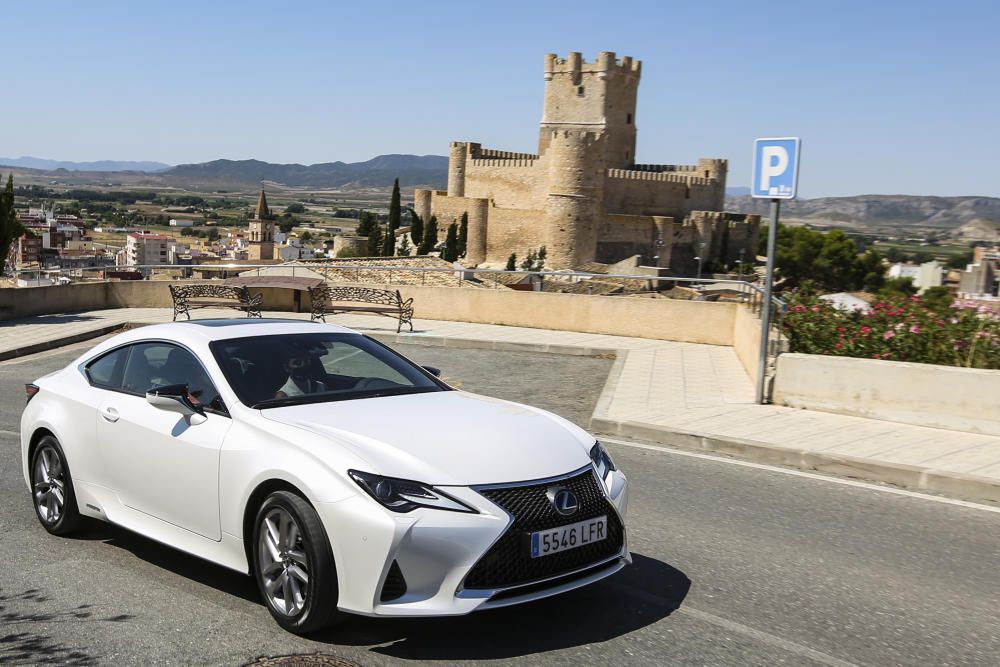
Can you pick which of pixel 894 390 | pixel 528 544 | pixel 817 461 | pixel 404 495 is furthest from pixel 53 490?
pixel 894 390

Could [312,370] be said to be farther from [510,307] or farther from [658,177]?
[658,177]

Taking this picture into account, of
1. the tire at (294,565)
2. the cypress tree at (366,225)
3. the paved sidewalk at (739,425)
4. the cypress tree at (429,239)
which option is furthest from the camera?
the cypress tree at (366,225)

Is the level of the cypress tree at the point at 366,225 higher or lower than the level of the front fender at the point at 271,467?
lower

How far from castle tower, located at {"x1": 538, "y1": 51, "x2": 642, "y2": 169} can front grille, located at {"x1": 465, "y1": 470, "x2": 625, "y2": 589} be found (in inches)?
4203

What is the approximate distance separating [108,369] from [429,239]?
295 feet

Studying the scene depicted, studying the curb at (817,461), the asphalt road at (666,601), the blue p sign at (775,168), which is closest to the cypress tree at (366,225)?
the blue p sign at (775,168)

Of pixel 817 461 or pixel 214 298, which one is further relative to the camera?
pixel 214 298

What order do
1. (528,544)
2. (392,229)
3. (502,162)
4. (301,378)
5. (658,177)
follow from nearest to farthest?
1. (528,544)
2. (301,378)
3. (392,229)
4. (502,162)
5. (658,177)

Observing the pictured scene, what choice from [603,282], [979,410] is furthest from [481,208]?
[979,410]

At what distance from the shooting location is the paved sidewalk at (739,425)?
27.0ft

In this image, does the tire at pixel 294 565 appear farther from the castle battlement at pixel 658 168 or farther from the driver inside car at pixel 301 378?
the castle battlement at pixel 658 168

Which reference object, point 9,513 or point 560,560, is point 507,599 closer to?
point 560,560

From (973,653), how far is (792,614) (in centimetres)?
83

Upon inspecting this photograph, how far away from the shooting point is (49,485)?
632 centimetres
